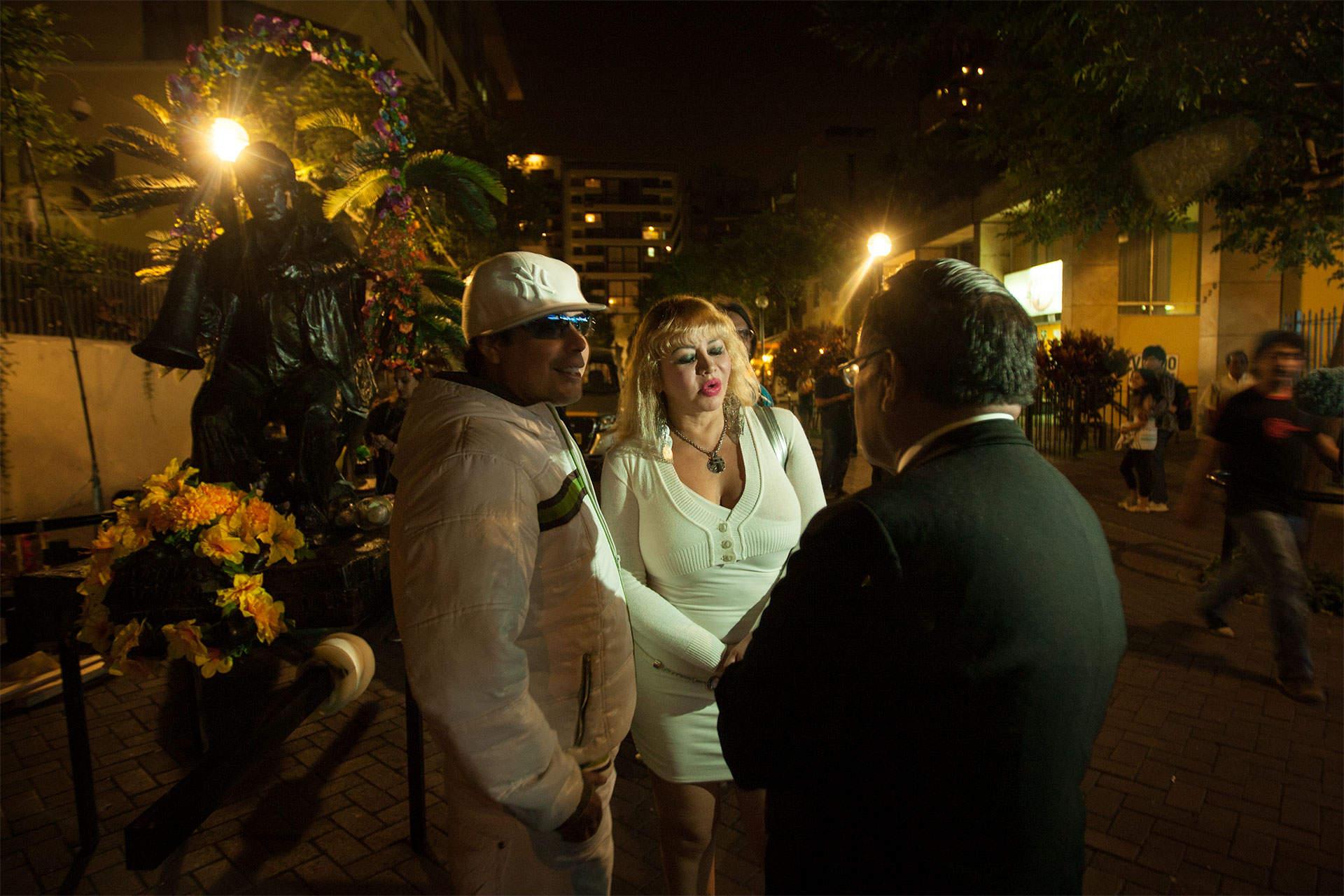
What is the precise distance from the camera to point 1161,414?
28.7 ft

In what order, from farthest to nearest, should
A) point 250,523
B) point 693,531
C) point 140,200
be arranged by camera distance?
point 140,200
point 250,523
point 693,531

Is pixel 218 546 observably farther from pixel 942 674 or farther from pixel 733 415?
pixel 942 674

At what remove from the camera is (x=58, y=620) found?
2990mm

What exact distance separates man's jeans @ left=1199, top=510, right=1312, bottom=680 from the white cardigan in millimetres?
3792

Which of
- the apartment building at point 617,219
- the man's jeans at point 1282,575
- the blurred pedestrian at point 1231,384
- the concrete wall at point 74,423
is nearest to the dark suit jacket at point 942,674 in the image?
the man's jeans at point 1282,575

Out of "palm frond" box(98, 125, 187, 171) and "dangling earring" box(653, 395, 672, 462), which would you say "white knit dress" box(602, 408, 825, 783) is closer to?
"dangling earring" box(653, 395, 672, 462)

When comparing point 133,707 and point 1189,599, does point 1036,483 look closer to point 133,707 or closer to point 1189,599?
point 133,707

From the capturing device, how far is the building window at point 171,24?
19797 millimetres

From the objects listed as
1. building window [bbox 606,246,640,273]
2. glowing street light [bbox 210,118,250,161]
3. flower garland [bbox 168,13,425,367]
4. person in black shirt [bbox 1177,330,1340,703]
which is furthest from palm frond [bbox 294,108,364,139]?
building window [bbox 606,246,640,273]

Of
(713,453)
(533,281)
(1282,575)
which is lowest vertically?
(1282,575)

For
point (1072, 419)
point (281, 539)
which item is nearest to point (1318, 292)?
point (1072, 419)

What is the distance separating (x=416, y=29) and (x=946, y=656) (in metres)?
33.1

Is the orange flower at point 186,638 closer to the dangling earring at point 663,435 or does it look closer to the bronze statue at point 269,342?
the bronze statue at point 269,342

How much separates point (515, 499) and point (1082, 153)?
8089mm
